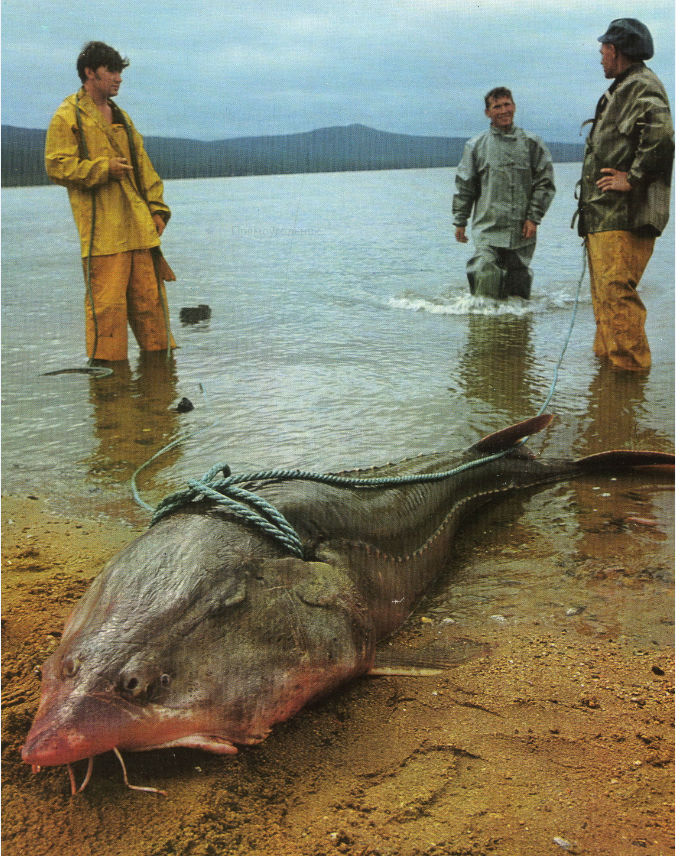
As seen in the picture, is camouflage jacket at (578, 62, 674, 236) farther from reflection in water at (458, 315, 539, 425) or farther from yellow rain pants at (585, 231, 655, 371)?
reflection in water at (458, 315, 539, 425)

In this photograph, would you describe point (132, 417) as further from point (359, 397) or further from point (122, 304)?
point (359, 397)

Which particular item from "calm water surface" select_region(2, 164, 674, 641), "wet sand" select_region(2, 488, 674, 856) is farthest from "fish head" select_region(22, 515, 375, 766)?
"calm water surface" select_region(2, 164, 674, 641)

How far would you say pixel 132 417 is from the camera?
19.7 feet

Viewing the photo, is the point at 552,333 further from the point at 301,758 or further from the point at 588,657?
the point at 301,758

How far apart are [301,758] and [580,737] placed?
→ 34.1 inches

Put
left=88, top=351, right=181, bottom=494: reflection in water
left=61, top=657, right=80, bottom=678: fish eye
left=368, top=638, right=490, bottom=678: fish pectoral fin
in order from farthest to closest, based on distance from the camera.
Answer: left=88, top=351, right=181, bottom=494: reflection in water, left=368, top=638, right=490, bottom=678: fish pectoral fin, left=61, top=657, right=80, bottom=678: fish eye

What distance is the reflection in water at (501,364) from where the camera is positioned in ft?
20.7

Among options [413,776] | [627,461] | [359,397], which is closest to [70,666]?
[413,776]

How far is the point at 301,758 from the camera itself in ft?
7.06

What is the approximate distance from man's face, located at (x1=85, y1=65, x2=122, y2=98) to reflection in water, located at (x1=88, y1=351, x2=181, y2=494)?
8.22 feet

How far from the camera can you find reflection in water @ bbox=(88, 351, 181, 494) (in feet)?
16.5

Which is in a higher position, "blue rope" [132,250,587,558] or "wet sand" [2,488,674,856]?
"blue rope" [132,250,587,558]

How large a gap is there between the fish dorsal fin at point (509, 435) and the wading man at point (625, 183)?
3.24m

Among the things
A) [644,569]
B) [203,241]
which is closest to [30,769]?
[644,569]
